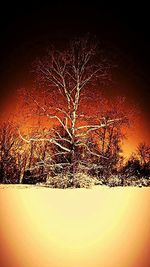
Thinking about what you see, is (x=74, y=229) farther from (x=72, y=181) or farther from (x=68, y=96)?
(x=68, y=96)

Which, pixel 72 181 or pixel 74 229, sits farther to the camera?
pixel 72 181

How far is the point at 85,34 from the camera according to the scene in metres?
8.65

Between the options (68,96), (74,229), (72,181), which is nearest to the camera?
(74,229)

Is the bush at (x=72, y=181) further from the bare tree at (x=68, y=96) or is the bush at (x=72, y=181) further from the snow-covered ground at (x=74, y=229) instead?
the snow-covered ground at (x=74, y=229)

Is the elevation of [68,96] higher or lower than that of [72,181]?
higher

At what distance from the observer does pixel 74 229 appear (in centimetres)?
494

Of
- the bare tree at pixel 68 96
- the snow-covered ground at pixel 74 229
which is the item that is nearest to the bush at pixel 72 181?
the bare tree at pixel 68 96

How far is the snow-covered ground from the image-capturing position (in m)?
3.95

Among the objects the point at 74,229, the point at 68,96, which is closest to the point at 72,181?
the point at 68,96

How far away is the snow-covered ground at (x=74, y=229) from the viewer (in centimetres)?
395

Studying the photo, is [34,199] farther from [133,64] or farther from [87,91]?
[133,64]

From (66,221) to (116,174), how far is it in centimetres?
386

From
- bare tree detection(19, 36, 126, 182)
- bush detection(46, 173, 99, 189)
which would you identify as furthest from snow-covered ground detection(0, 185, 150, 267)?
bare tree detection(19, 36, 126, 182)

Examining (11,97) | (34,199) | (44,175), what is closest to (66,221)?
(34,199)
